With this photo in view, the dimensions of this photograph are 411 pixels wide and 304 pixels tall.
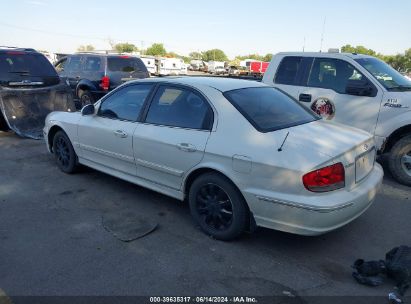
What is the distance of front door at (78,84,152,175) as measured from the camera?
4.45m

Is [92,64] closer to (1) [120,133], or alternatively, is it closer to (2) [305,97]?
(2) [305,97]

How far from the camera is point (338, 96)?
589 cm

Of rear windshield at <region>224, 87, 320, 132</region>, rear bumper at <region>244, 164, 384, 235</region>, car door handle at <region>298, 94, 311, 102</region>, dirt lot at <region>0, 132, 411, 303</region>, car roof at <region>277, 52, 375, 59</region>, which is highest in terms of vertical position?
car roof at <region>277, 52, 375, 59</region>

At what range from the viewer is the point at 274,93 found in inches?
173

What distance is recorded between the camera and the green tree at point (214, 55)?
126 metres

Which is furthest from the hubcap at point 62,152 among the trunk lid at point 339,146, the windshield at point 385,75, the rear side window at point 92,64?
the rear side window at point 92,64

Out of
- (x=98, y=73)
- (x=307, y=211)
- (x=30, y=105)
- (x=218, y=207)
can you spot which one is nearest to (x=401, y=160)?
(x=307, y=211)

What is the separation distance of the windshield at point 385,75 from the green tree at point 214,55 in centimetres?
12229

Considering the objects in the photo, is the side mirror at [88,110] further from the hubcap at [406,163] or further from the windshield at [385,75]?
the hubcap at [406,163]

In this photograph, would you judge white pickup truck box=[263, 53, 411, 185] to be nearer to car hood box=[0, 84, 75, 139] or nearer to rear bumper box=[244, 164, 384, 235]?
rear bumper box=[244, 164, 384, 235]

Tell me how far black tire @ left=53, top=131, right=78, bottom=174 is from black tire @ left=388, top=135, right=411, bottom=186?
4.81 metres

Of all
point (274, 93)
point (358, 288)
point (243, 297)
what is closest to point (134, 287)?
point (243, 297)

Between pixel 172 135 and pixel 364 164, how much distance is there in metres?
2.00

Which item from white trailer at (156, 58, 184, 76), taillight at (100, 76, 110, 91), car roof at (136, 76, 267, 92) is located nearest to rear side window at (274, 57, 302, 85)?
car roof at (136, 76, 267, 92)
